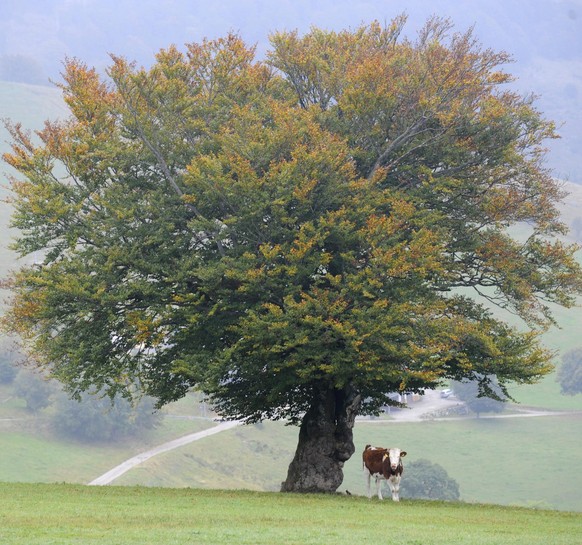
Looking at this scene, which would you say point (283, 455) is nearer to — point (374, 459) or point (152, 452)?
point (152, 452)

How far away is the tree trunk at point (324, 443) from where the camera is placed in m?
39.6

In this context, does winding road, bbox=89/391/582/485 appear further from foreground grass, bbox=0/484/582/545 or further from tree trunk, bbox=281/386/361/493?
foreground grass, bbox=0/484/582/545

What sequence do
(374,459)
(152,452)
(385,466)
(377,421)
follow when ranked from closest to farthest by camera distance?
(385,466), (374,459), (152,452), (377,421)

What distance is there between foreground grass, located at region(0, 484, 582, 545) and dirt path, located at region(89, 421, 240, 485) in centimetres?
8979

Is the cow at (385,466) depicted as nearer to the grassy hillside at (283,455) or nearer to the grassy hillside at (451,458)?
the grassy hillside at (451,458)

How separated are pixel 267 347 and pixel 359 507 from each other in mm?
6836

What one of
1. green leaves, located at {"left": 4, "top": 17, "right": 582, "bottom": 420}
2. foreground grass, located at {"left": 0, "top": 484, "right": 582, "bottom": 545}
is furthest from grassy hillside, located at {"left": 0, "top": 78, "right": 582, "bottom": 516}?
foreground grass, located at {"left": 0, "top": 484, "right": 582, "bottom": 545}

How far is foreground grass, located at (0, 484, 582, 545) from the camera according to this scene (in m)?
22.0

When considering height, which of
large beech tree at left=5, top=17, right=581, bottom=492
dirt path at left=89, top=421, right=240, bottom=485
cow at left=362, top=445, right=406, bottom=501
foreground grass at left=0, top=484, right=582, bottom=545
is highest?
dirt path at left=89, top=421, right=240, bottom=485

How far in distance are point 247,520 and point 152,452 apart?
11408 centimetres

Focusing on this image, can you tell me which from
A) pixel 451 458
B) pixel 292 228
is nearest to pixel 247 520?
pixel 292 228

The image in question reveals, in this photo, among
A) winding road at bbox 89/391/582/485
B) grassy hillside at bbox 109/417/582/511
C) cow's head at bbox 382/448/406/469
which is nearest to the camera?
cow's head at bbox 382/448/406/469

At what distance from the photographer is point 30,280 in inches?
1432

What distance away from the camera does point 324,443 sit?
40125 millimetres
